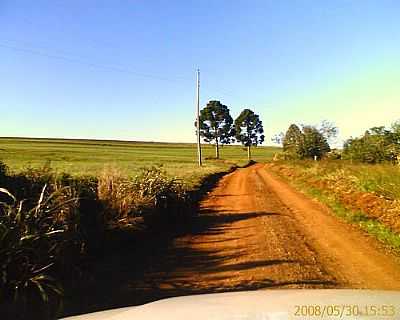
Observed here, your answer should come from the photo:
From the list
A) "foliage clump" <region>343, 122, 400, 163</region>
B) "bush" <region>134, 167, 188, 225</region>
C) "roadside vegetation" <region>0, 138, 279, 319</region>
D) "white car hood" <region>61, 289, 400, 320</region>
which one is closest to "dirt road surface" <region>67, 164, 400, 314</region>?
"roadside vegetation" <region>0, 138, 279, 319</region>

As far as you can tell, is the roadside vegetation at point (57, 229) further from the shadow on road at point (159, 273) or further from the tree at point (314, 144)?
the tree at point (314, 144)

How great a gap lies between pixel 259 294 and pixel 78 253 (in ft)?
15.5

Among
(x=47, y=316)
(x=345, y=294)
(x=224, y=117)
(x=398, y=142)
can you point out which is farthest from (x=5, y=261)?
(x=224, y=117)

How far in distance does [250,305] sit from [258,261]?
545cm

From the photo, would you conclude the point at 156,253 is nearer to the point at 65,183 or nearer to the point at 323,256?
the point at 65,183

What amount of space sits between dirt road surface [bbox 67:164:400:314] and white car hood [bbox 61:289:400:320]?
3.01 meters

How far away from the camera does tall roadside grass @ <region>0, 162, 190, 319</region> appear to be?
5.93 metres

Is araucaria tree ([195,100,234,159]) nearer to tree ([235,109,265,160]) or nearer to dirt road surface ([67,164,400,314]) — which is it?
tree ([235,109,265,160])

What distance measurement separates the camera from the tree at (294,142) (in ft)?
204

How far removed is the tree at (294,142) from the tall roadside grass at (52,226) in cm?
5187

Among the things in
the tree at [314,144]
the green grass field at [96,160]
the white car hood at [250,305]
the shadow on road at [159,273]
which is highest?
the tree at [314,144]

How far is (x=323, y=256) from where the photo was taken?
8.98 meters

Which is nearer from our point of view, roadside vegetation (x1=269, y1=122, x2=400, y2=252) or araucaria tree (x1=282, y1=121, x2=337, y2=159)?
roadside vegetation (x1=269, y1=122, x2=400, y2=252)

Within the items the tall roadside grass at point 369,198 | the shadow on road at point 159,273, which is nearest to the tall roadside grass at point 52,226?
the shadow on road at point 159,273
